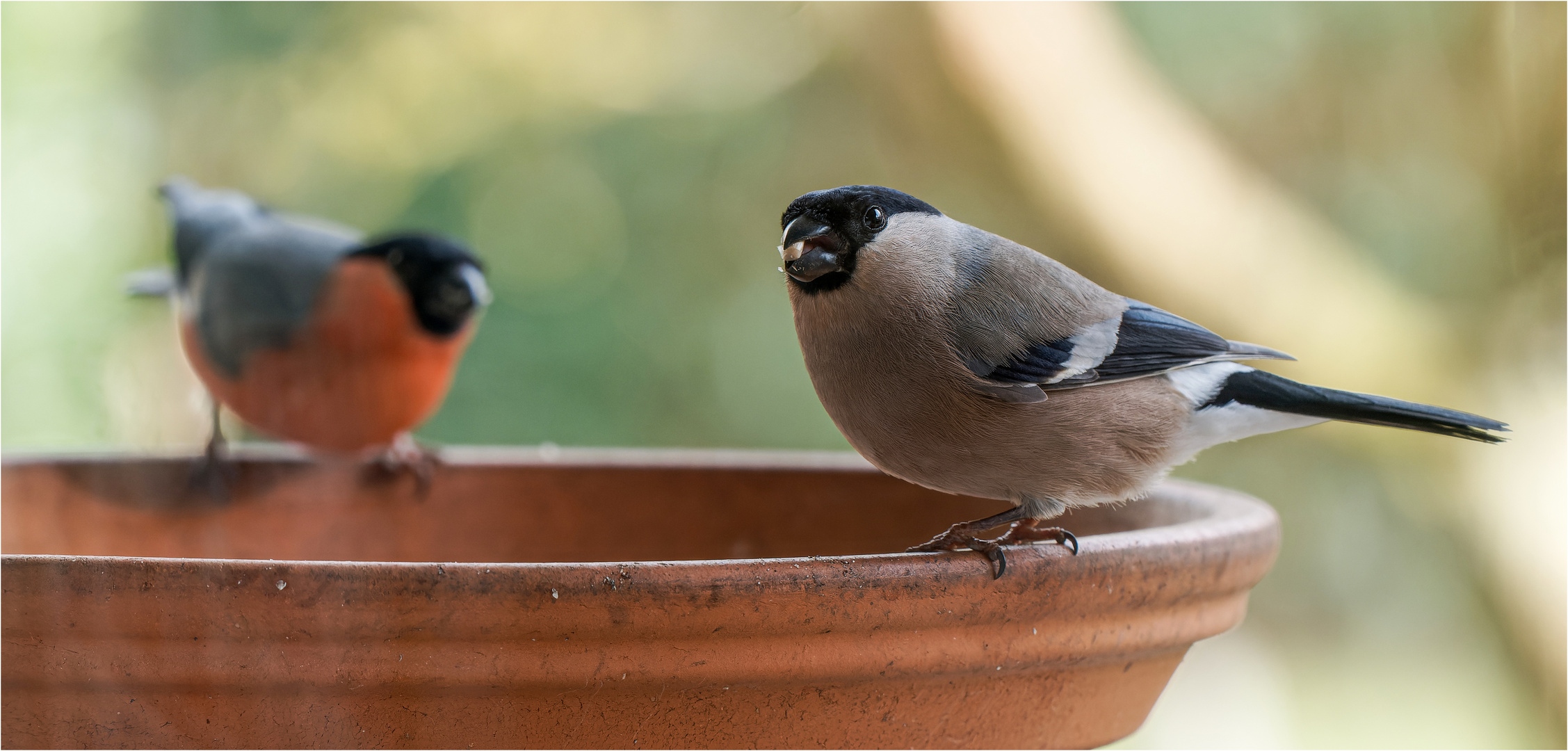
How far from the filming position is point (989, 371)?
0.88 meters

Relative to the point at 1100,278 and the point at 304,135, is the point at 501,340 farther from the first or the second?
the point at 1100,278

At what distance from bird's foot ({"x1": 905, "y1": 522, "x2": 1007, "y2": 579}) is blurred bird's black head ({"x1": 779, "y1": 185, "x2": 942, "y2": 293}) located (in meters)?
0.22

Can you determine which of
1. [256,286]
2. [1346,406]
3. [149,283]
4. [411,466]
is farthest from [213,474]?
[1346,406]

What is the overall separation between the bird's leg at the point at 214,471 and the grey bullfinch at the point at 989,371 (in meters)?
0.78

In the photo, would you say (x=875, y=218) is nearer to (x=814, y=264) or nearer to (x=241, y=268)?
(x=814, y=264)

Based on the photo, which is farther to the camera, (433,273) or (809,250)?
(433,273)

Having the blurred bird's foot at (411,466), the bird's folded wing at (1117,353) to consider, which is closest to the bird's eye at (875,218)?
the bird's folded wing at (1117,353)

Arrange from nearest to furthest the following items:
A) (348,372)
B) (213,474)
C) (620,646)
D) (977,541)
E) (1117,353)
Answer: (620,646) → (977,541) → (1117,353) → (213,474) → (348,372)

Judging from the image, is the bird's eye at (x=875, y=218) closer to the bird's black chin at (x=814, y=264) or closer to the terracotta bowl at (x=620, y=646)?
the bird's black chin at (x=814, y=264)

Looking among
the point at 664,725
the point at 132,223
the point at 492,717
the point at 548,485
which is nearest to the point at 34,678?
the point at 492,717

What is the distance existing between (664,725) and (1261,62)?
1.63m

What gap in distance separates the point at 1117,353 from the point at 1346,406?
21 centimetres

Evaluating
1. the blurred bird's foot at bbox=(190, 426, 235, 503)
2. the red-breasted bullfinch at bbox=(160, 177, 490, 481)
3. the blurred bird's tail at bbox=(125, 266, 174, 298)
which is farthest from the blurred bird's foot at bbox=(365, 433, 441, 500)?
the blurred bird's tail at bbox=(125, 266, 174, 298)

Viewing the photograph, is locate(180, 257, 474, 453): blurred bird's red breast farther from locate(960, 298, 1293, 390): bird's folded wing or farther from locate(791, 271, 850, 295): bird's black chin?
locate(960, 298, 1293, 390): bird's folded wing
